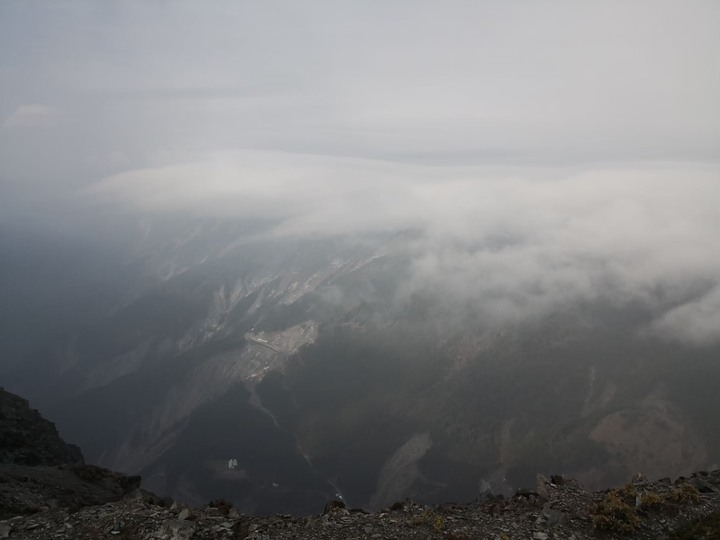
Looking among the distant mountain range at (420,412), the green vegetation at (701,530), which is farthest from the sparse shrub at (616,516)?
the distant mountain range at (420,412)

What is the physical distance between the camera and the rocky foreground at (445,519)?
17.1 m

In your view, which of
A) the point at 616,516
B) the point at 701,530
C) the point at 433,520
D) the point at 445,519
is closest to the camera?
the point at 701,530

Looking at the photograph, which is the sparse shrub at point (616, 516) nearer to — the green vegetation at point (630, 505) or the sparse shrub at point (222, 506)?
the green vegetation at point (630, 505)

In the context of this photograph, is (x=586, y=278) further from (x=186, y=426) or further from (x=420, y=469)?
(x=186, y=426)

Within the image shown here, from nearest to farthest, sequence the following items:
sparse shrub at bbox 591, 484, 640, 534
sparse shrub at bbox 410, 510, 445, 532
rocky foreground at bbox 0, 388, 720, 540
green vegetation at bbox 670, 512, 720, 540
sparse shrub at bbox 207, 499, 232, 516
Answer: green vegetation at bbox 670, 512, 720, 540, sparse shrub at bbox 591, 484, 640, 534, rocky foreground at bbox 0, 388, 720, 540, sparse shrub at bbox 410, 510, 445, 532, sparse shrub at bbox 207, 499, 232, 516

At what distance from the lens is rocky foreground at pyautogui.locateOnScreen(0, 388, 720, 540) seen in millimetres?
17125

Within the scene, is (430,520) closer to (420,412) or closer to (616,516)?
(616,516)

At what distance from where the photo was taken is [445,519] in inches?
744

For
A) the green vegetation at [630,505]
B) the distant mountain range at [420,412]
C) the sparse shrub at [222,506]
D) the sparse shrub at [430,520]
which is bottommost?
the distant mountain range at [420,412]

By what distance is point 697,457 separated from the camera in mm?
105688

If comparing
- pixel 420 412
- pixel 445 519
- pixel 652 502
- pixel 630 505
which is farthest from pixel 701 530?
pixel 420 412

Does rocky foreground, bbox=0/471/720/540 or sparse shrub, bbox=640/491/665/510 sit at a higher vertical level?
sparse shrub, bbox=640/491/665/510

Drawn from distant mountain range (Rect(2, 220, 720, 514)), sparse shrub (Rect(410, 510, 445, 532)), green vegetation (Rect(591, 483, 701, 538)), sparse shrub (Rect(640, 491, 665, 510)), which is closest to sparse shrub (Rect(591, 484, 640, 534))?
green vegetation (Rect(591, 483, 701, 538))

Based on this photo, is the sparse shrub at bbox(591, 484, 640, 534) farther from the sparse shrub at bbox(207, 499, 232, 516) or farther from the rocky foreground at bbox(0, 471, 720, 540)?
the sparse shrub at bbox(207, 499, 232, 516)
